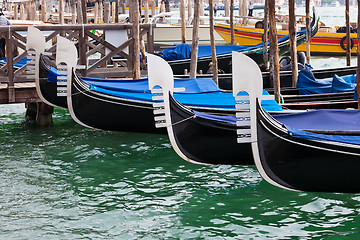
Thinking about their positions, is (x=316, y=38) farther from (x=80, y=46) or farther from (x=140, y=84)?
(x=140, y=84)

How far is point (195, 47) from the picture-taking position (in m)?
8.05

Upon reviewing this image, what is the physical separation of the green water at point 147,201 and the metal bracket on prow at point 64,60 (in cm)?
70

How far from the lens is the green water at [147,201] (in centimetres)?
456

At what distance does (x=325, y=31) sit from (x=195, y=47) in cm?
973

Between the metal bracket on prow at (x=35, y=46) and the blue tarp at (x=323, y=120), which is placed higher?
the metal bracket on prow at (x=35, y=46)

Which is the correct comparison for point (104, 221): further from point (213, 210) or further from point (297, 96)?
point (297, 96)

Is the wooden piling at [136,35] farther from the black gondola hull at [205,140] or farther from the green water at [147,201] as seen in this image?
the black gondola hull at [205,140]

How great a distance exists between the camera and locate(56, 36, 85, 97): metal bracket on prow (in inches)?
249

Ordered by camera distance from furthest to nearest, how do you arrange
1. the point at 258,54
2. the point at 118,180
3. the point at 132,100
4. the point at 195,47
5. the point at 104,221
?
1. the point at 258,54
2. the point at 195,47
3. the point at 132,100
4. the point at 118,180
5. the point at 104,221

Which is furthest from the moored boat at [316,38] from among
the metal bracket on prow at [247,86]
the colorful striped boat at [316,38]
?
the metal bracket on prow at [247,86]

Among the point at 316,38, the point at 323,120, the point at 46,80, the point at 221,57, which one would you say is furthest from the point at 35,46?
the point at 316,38

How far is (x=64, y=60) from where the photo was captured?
6465mm

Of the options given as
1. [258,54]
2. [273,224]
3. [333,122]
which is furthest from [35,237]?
[258,54]

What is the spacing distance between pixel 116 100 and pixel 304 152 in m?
2.59
